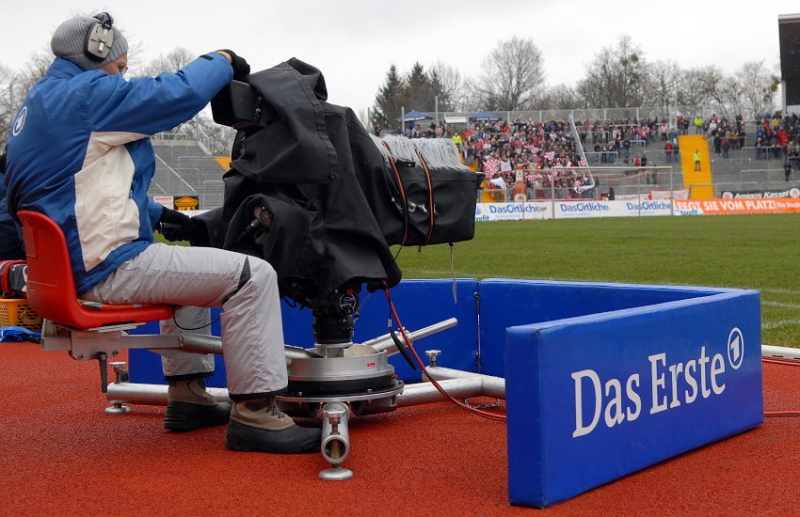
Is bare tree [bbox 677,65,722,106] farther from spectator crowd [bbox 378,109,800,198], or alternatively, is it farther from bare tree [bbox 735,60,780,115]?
spectator crowd [bbox 378,109,800,198]

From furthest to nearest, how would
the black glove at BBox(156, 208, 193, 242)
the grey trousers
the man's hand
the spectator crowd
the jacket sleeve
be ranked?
the spectator crowd → the black glove at BBox(156, 208, 193, 242) → the man's hand → the grey trousers → the jacket sleeve

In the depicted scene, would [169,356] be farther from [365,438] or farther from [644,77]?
Answer: [644,77]

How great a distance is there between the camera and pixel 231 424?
154 inches

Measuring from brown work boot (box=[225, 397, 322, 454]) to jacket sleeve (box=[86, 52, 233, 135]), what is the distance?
117 cm

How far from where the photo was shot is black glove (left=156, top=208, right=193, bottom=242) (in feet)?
14.3

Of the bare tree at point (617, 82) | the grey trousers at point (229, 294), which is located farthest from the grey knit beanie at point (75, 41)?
the bare tree at point (617, 82)

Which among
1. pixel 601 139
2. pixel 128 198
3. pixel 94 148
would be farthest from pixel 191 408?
pixel 601 139

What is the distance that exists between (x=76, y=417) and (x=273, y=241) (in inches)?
73.2

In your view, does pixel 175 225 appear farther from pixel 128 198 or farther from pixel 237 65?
pixel 237 65

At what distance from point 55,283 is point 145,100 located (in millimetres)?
762

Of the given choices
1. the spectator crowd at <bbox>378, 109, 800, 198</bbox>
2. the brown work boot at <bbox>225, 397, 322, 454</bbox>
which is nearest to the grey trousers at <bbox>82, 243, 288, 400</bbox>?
the brown work boot at <bbox>225, 397, 322, 454</bbox>

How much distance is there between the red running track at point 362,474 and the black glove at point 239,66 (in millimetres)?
1561

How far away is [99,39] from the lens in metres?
3.68

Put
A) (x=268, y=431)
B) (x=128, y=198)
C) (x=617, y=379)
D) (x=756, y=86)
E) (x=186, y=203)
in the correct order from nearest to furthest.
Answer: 1. (x=617, y=379)
2. (x=128, y=198)
3. (x=268, y=431)
4. (x=186, y=203)
5. (x=756, y=86)
